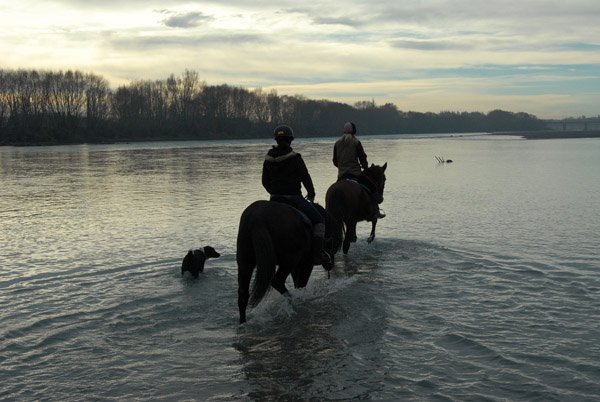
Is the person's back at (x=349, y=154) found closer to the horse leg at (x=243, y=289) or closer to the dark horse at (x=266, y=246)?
the dark horse at (x=266, y=246)

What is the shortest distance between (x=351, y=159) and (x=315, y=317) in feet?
Result: 16.1

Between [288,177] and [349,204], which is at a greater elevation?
[288,177]

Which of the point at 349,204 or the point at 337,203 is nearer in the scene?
the point at 337,203

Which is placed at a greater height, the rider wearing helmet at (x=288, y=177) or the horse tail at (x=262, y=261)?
the rider wearing helmet at (x=288, y=177)

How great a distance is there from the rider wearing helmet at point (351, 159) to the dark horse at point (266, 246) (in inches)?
166

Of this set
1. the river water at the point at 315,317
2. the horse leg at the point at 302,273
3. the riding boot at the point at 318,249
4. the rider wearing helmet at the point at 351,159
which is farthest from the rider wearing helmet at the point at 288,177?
the rider wearing helmet at the point at 351,159

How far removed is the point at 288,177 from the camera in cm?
708

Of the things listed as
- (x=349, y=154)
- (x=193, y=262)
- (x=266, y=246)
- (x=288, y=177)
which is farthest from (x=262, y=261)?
(x=349, y=154)

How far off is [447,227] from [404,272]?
419 cm

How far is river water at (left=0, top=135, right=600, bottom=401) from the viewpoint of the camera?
16.2 feet

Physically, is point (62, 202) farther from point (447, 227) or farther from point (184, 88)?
point (184, 88)

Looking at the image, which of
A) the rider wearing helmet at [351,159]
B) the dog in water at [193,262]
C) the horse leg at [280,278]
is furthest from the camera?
the rider wearing helmet at [351,159]

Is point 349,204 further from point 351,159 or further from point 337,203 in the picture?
point 351,159

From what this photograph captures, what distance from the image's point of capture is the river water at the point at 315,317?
16.2 ft
